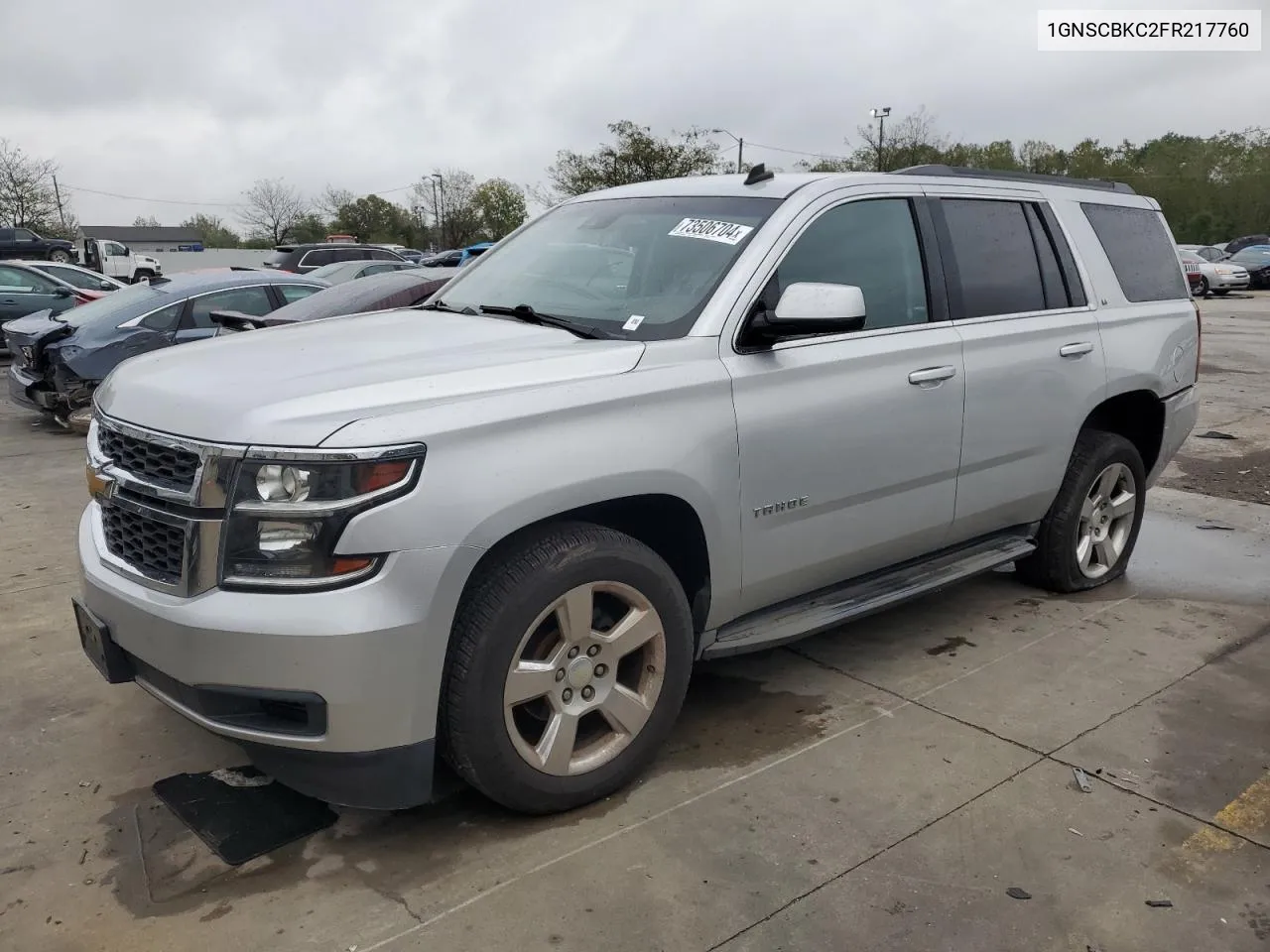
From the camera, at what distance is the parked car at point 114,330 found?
895cm

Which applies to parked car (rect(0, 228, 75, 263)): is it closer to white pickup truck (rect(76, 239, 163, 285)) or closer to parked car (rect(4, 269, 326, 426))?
white pickup truck (rect(76, 239, 163, 285))

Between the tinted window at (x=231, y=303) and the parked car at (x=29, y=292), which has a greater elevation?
the tinted window at (x=231, y=303)

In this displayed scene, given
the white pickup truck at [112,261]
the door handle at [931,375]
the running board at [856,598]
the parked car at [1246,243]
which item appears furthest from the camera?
the parked car at [1246,243]

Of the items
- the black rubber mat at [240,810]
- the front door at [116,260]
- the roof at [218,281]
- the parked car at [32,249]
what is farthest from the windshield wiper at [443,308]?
the front door at [116,260]

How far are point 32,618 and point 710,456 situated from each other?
3.45 m

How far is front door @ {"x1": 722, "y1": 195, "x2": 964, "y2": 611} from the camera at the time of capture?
3326 mm

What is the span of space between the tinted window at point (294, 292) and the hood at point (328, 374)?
6522mm

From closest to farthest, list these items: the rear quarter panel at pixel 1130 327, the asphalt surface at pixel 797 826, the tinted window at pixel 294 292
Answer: the asphalt surface at pixel 797 826
the rear quarter panel at pixel 1130 327
the tinted window at pixel 294 292

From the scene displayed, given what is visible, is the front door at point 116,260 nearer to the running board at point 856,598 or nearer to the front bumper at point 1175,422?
the front bumper at point 1175,422

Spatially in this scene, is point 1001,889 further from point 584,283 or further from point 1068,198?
point 1068,198

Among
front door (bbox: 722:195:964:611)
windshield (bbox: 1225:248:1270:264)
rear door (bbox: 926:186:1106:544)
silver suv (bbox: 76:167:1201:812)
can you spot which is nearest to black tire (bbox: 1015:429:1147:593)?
silver suv (bbox: 76:167:1201:812)

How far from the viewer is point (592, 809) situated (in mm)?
3113

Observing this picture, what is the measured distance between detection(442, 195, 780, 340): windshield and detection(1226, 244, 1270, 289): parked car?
35.1m

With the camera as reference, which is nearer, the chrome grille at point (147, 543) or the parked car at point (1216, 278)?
the chrome grille at point (147, 543)
